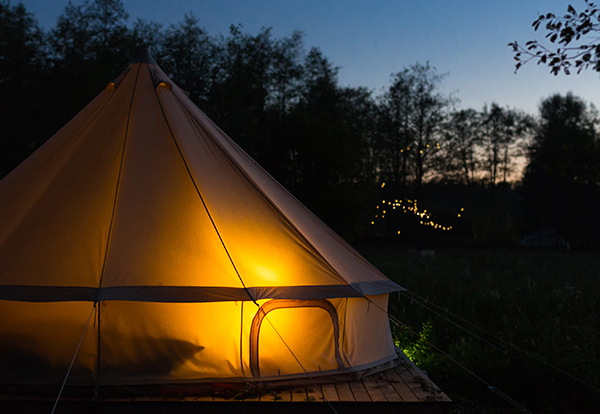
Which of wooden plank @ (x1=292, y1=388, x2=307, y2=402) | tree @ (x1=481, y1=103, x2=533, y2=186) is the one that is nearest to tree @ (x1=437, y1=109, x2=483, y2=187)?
tree @ (x1=481, y1=103, x2=533, y2=186)

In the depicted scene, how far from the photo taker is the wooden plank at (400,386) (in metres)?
4.41

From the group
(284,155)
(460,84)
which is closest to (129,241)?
(284,155)

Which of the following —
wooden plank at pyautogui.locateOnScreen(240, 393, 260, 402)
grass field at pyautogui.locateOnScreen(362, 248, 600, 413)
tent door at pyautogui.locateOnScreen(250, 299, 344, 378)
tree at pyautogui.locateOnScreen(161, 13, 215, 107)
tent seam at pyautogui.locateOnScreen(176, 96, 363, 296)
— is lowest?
grass field at pyautogui.locateOnScreen(362, 248, 600, 413)

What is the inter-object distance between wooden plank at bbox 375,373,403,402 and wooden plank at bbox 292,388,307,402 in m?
0.61

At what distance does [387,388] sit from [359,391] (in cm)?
24

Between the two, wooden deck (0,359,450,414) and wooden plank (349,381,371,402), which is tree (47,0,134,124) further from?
wooden plank (349,381,371,402)

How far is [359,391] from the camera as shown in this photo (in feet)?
15.3

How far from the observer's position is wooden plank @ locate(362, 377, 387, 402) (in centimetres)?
441

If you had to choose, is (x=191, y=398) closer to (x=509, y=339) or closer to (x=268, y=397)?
(x=268, y=397)

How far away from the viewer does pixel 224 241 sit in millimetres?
4973

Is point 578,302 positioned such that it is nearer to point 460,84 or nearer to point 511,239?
point 460,84

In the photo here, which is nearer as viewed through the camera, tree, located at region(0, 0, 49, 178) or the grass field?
the grass field

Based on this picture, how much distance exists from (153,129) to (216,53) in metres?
21.3

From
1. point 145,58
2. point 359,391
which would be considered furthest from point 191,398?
point 145,58
